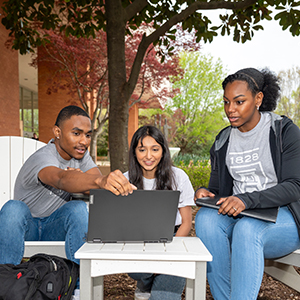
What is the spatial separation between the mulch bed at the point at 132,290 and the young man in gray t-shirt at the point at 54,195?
75cm

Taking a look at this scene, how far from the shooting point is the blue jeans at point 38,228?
193 cm

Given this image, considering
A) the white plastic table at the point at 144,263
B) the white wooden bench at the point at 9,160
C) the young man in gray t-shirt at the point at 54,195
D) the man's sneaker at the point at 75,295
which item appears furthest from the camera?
the white wooden bench at the point at 9,160

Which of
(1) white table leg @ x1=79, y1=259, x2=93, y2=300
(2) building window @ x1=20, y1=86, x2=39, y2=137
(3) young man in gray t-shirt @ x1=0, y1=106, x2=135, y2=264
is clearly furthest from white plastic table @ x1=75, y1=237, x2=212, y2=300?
(2) building window @ x1=20, y1=86, x2=39, y2=137

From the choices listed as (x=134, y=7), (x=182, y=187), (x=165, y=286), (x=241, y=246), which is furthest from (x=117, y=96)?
(x=241, y=246)

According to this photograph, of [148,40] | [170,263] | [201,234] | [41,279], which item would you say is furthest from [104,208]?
[148,40]

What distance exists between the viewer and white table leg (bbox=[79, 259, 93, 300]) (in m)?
1.34

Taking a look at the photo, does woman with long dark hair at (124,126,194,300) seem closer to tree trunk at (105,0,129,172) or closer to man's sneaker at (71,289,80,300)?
man's sneaker at (71,289,80,300)

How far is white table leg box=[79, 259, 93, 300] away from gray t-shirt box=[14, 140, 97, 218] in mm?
926

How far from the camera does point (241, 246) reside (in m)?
1.71

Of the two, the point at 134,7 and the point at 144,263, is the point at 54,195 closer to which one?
the point at 144,263

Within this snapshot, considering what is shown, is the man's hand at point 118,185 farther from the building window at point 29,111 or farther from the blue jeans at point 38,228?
the building window at point 29,111

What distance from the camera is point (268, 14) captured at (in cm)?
425

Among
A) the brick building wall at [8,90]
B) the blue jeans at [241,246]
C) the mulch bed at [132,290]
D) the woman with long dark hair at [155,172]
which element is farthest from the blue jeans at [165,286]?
the brick building wall at [8,90]

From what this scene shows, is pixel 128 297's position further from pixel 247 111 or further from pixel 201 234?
pixel 247 111
